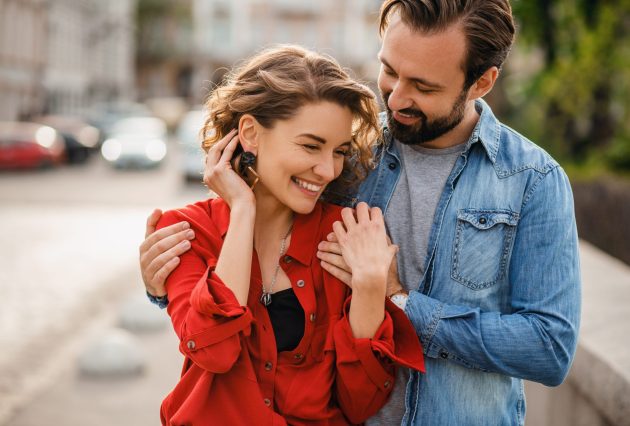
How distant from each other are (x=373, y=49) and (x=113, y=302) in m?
54.8

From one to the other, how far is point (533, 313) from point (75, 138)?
27.2 metres

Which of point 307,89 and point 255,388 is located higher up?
point 307,89

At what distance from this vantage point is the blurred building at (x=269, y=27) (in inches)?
2424

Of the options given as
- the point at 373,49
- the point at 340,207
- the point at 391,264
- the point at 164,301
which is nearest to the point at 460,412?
the point at 391,264

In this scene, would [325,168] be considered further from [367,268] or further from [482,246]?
[482,246]

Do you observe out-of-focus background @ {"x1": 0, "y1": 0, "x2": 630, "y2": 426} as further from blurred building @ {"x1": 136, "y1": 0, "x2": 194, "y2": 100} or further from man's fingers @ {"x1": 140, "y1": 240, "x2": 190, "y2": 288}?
blurred building @ {"x1": 136, "y1": 0, "x2": 194, "y2": 100}

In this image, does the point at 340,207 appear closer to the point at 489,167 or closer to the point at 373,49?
the point at 489,167

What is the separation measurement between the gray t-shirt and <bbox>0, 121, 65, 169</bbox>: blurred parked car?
23.8 metres

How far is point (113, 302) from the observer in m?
9.25

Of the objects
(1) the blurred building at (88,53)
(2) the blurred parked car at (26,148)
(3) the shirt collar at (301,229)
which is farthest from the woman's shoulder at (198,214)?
(1) the blurred building at (88,53)

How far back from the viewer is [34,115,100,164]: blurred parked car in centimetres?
2739

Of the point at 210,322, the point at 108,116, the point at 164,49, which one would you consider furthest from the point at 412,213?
the point at 164,49

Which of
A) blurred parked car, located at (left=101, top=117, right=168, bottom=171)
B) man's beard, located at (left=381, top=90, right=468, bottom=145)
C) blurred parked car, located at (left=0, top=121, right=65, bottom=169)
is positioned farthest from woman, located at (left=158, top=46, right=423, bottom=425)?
blurred parked car, located at (left=101, top=117, right=168, bottom=171)

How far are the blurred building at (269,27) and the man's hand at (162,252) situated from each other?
59959mm
